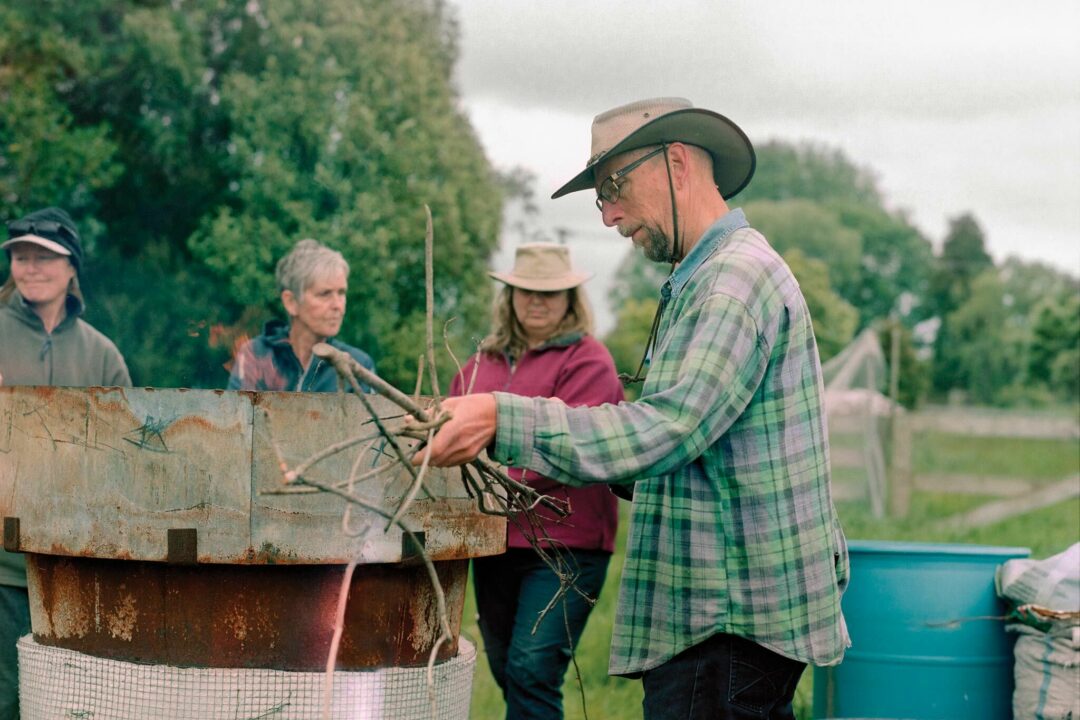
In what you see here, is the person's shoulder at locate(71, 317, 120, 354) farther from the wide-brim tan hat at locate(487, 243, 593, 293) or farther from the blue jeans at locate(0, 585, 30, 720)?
the wide-brim tan hat at locate(487, 243, 593, 293)

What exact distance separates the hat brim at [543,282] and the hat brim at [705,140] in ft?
5.59

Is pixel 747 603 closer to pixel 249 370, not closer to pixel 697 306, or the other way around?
pixel 697 306

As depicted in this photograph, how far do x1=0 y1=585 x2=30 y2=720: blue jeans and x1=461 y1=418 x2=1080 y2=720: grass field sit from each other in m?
1.47

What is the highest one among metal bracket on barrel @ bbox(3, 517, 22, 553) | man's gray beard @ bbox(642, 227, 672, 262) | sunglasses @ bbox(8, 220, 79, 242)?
sunglasses @ bbox(8, 220, 79, 242)

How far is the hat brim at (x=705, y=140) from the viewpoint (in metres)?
2.85

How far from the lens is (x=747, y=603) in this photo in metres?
2.71

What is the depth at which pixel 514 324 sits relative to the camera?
497 centimetres

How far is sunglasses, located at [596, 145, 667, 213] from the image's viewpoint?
9.46 feet

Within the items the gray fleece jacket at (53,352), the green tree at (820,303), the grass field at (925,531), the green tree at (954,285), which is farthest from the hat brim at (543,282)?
the green tree at (954,285)

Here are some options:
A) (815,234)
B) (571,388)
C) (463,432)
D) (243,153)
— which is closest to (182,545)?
(463,432)

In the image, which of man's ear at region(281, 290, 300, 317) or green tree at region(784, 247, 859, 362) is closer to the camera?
man's ear at region(281, 290, 300, 317)

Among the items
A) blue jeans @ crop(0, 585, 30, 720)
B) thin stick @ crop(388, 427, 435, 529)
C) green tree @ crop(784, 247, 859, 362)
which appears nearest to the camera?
thin stick @ crop(388, 427, 435, 529)

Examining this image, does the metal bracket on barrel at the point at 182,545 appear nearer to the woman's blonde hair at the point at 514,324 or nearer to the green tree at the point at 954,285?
the woman's blonde hair at the point at 514,324

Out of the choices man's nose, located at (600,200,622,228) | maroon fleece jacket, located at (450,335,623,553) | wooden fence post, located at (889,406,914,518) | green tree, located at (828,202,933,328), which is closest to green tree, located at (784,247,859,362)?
wooden fence post, located at (889,406,914,518)
